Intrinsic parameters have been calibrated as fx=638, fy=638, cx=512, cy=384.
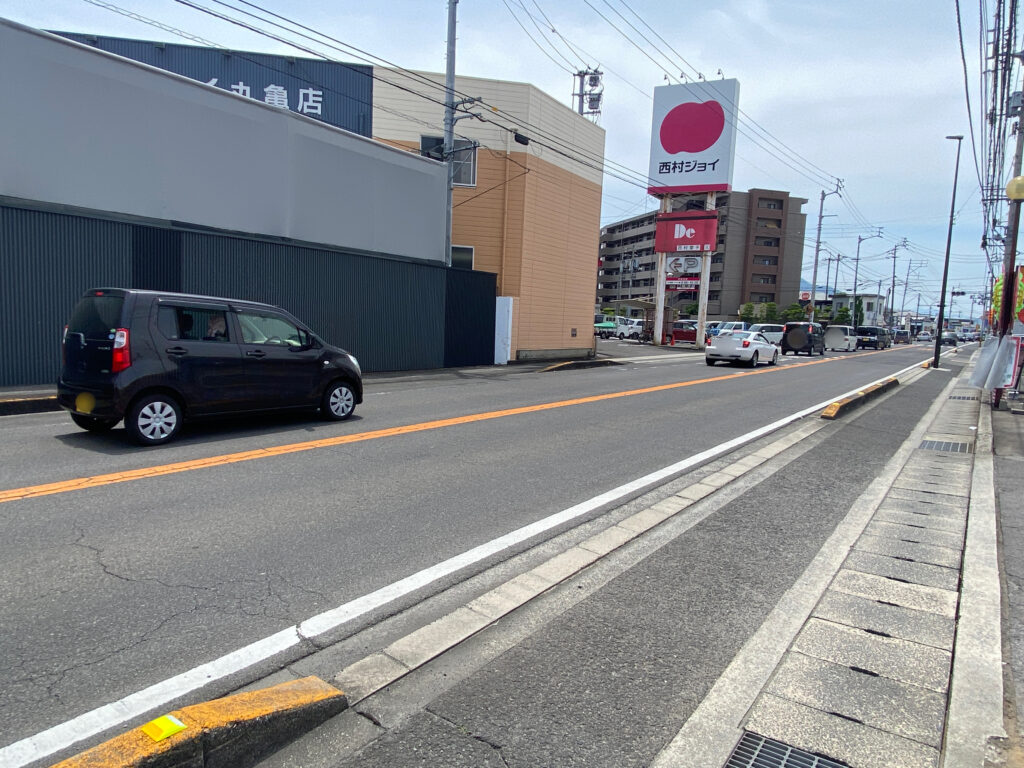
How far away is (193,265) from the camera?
13453mm

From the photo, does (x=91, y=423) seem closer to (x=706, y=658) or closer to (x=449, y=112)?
(x=706, y=658)

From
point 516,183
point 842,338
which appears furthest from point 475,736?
point 842,338

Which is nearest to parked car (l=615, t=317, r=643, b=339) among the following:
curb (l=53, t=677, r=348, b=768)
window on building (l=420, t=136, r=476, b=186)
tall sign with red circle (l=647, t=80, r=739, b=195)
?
tall sign with red circle (l=647, t=80, r=739, b=195)

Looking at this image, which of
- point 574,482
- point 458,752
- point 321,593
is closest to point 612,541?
point 574,482

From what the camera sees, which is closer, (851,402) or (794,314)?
(851,402)

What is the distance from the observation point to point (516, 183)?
2305 cm

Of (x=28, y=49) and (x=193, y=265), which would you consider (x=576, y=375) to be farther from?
(x=28, y=49)

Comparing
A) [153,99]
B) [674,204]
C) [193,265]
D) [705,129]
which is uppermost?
[705,129]

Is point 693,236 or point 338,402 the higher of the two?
point 693,236

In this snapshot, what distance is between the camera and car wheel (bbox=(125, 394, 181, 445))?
7.06 metres

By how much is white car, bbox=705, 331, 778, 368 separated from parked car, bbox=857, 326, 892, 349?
1207 inches

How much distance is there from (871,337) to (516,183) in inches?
1517

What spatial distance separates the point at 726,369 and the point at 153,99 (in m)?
18.5

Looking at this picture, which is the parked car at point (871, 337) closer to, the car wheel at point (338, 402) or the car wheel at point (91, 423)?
the car wheel at point (338, 402)
